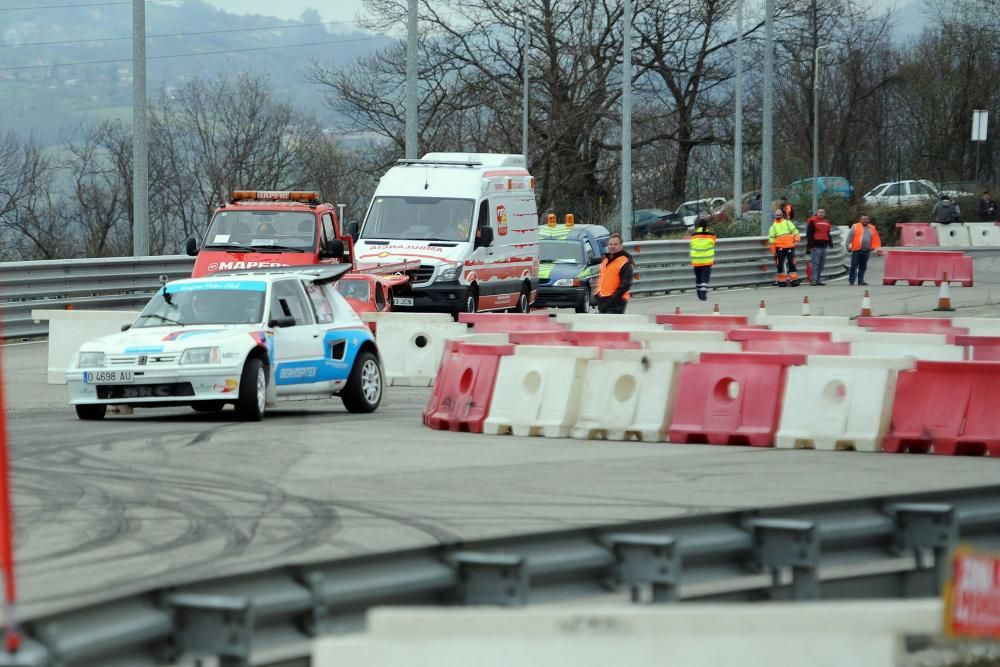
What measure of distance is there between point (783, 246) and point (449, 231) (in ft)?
53.3

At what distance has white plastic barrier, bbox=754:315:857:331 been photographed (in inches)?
770

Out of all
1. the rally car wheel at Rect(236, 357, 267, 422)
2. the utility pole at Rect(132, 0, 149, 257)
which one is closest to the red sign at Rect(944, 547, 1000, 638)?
the rally car wheel at Rect(236, 357, 267, 422)

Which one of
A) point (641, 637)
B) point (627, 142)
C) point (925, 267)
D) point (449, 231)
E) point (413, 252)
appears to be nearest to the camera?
point (641, 637)

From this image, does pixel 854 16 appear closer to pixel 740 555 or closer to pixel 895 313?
pixel 895 313

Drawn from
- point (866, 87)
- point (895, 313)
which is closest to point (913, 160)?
point (866, 87)

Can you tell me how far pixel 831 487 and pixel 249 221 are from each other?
1415cm

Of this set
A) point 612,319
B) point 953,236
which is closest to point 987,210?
point 953,236

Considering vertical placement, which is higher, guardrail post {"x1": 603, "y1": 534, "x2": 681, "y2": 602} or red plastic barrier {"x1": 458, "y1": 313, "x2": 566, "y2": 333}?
red plastic barrier {"x1": 458, "y1": 313, "x2": 566, "y2": 333}

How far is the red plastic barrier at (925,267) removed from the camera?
1645 inches

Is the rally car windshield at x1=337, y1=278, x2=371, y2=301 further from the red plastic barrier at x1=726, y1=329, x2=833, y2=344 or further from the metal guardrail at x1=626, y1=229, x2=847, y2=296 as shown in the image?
the metal guardrail at x1=626, y1=229, x2=847, y2=296

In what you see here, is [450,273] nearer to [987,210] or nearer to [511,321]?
[511,321]

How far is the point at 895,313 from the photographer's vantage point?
32625mm

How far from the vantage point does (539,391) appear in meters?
14.9

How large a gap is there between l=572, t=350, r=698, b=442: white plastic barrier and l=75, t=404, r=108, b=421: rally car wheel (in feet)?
15.1
